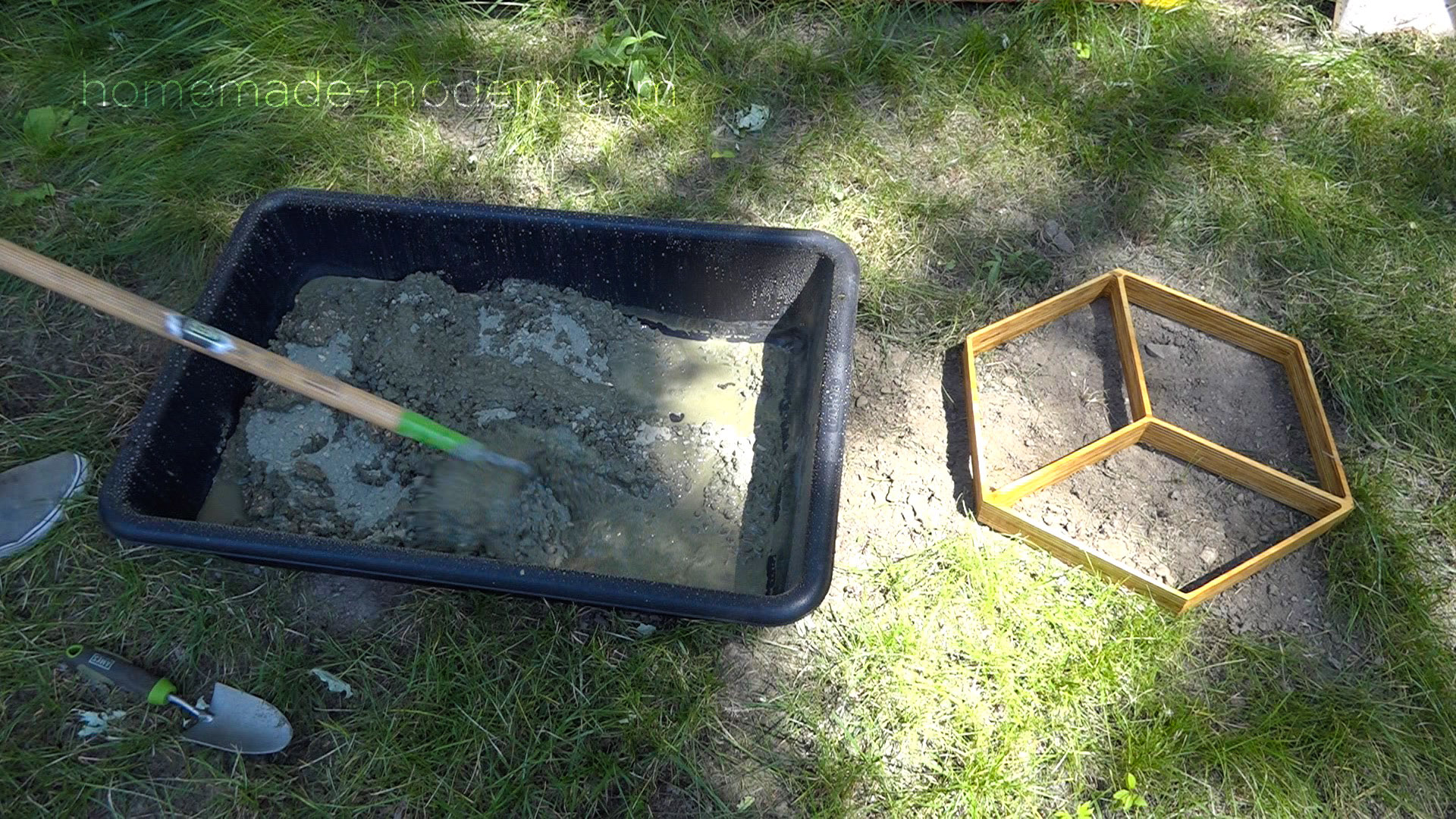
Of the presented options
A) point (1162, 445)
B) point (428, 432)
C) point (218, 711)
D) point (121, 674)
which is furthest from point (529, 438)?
point (1162, 445)

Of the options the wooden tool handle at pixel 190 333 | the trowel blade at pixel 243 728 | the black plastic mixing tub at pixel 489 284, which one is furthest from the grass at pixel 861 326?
the wooden tool handle at pixel 190 333

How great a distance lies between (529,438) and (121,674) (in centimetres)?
80

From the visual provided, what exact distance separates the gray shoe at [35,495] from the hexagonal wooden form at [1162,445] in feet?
5.84

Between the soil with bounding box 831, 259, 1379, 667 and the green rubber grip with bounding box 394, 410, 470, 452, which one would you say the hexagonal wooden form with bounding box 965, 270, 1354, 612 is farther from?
the green rubber grip with bounding box 394, 410, 470, 452

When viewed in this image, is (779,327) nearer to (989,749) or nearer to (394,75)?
(989,749)

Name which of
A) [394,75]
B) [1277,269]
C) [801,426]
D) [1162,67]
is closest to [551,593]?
[801,426]

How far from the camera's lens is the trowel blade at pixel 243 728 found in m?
1.66

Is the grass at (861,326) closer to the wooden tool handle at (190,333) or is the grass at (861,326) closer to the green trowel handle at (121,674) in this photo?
the green trowel handle at (121,674)

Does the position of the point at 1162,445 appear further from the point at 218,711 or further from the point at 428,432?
A: the point at 218,711

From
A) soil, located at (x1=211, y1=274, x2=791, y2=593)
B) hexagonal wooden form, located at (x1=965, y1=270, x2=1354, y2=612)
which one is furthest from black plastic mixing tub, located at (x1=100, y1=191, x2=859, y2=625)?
hexagonal wooden form, located at (x1=965, y1=270, x2=1354, y2=612)

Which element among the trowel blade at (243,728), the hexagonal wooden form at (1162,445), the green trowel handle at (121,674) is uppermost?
the hexagonal wooden form at (1162,445)

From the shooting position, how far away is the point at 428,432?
171cm

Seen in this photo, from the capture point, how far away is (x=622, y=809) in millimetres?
1649

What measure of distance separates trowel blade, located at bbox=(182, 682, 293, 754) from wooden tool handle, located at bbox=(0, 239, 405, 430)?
1.72ft
